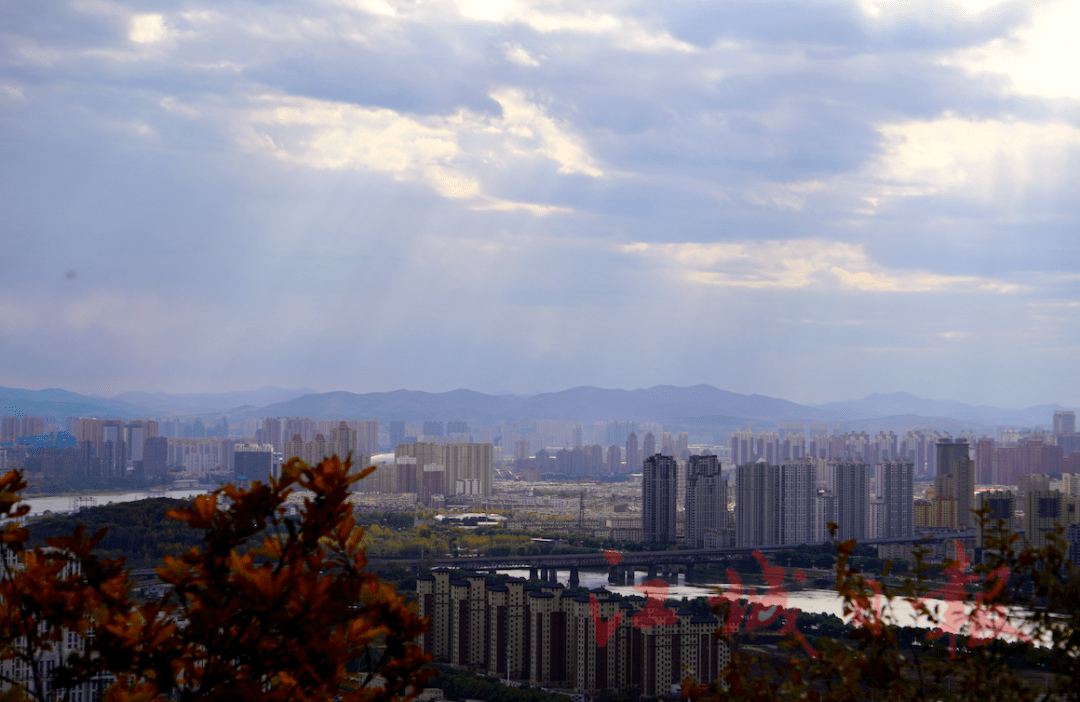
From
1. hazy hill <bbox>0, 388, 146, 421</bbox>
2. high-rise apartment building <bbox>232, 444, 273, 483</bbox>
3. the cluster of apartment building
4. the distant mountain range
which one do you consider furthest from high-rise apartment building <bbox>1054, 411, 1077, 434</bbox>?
hazy hill <bbox>0, 388, 146, 421</bbox>

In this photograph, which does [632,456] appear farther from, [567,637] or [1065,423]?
[567,637]

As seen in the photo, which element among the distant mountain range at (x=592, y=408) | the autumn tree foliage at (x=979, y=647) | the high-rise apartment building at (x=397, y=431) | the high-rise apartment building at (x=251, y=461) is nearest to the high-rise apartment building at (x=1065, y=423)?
the distant mountain range at (x=592, y=408)

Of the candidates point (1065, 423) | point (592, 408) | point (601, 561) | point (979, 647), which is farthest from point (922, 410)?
point (979, 647)

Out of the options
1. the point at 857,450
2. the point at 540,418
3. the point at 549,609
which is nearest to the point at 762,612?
the point at 549,609

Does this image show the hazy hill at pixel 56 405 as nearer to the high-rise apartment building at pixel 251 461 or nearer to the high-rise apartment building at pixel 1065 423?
the high-rise apartment building at pixel 251 461

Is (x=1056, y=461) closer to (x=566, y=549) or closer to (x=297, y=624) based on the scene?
(x=566, y=549)

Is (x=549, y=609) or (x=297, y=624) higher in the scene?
(x=297, y=624)

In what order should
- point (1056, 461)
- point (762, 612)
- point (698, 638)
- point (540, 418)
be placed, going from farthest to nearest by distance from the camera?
1. point (540, 418)
2. point (1056, 461)
3. point (762, 612)
4. point (698, 638)

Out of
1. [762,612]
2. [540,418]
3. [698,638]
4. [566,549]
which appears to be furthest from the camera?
[540,418]
